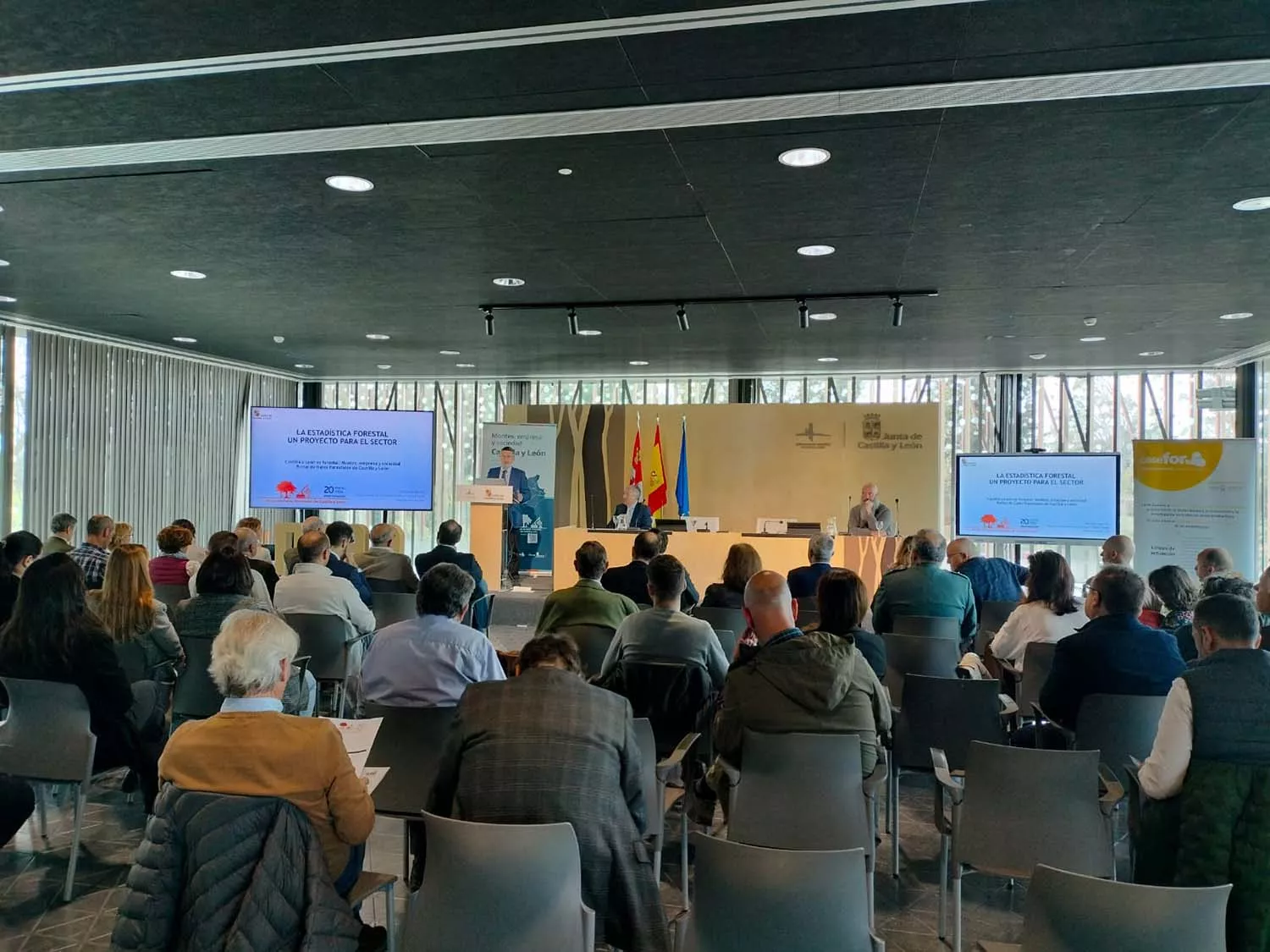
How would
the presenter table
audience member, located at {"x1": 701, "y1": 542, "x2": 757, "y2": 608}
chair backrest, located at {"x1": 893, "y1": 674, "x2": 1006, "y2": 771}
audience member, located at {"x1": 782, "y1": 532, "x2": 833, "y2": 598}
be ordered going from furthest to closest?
the presenter table < audience member, located at {"x1": 782, "y1": 532, "x2": 833, "y2": 598} < audience member, located at {"x1": 701, "y1": 542, "x2": 757, "y2": 608} < chair backrest, located at {"x1": 893, "y1": 674, "x2": 1006, "y2": 771}

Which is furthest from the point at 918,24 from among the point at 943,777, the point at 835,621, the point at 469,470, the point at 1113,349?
the point at 469,470

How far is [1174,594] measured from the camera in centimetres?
452

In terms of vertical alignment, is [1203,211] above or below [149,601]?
above

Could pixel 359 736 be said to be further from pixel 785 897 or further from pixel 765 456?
pixel 765 456

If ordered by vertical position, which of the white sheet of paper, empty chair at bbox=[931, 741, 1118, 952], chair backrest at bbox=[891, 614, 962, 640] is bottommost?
empty chair at bbox=[931, 741, 1118, 952]

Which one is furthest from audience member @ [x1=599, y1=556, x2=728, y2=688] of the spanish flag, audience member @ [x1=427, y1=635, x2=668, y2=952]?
the spanish flag

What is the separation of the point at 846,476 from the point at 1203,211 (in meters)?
7.14

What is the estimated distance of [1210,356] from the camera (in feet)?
34.5

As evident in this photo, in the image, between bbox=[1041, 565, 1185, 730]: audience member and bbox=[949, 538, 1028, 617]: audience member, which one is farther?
bbox=[949, 538, 1028, 617]: audience member

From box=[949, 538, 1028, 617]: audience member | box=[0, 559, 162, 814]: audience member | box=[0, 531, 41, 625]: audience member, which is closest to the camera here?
box=[0, 559, 162, 814]: audience member

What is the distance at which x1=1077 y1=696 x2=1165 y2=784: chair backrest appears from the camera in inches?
128

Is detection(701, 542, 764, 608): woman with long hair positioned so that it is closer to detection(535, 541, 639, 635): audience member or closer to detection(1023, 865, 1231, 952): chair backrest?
detection(535, 541, 639, 635): audience member

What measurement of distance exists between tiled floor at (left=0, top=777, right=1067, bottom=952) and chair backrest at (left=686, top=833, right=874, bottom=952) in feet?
4.20

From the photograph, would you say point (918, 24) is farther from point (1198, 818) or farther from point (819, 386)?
point (819, 386)
